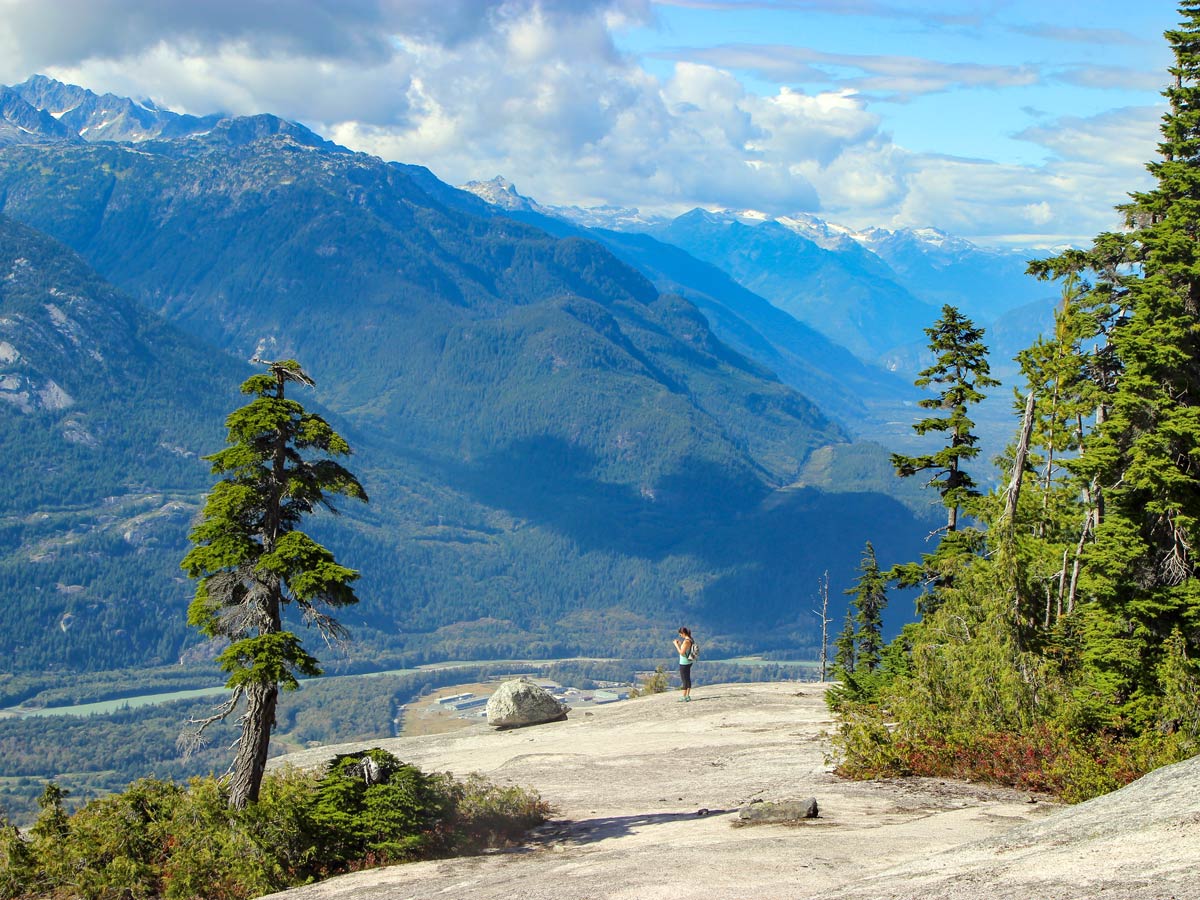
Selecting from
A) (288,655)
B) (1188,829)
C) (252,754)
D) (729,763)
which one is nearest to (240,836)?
(252,754)

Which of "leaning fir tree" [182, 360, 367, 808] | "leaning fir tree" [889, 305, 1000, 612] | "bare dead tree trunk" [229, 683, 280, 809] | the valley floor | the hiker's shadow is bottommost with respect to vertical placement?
the hiker's shadow

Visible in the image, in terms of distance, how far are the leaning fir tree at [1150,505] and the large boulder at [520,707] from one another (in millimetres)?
24024

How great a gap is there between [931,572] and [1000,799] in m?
20.9

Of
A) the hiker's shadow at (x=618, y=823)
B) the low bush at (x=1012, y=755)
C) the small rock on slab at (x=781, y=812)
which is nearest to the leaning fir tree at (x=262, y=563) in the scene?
the hiker's shadow at (x=618, y=823)

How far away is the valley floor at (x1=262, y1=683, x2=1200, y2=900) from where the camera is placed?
18062mm

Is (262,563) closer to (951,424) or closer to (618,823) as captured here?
(618,823)

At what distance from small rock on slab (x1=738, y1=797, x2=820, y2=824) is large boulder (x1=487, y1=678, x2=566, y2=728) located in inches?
946

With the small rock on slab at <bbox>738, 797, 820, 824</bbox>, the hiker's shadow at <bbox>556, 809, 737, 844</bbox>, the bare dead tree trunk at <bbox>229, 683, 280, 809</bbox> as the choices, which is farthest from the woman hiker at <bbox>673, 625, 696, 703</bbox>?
the bare dead tree trunk at <bbox>229, 683, 280, 809</bbox>

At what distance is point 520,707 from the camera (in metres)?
50.0

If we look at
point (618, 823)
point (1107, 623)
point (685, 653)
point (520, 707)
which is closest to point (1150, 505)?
point (1107, 623)

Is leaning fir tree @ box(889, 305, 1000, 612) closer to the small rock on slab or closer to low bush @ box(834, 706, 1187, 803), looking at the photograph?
low bush @ box(834, 706, 1187, 803)

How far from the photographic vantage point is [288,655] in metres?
26.7

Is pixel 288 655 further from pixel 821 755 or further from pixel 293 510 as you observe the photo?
pixel 821 755

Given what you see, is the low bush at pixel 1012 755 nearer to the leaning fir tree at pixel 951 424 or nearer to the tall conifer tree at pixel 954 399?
the leaning fir tree at pixel 951 424
